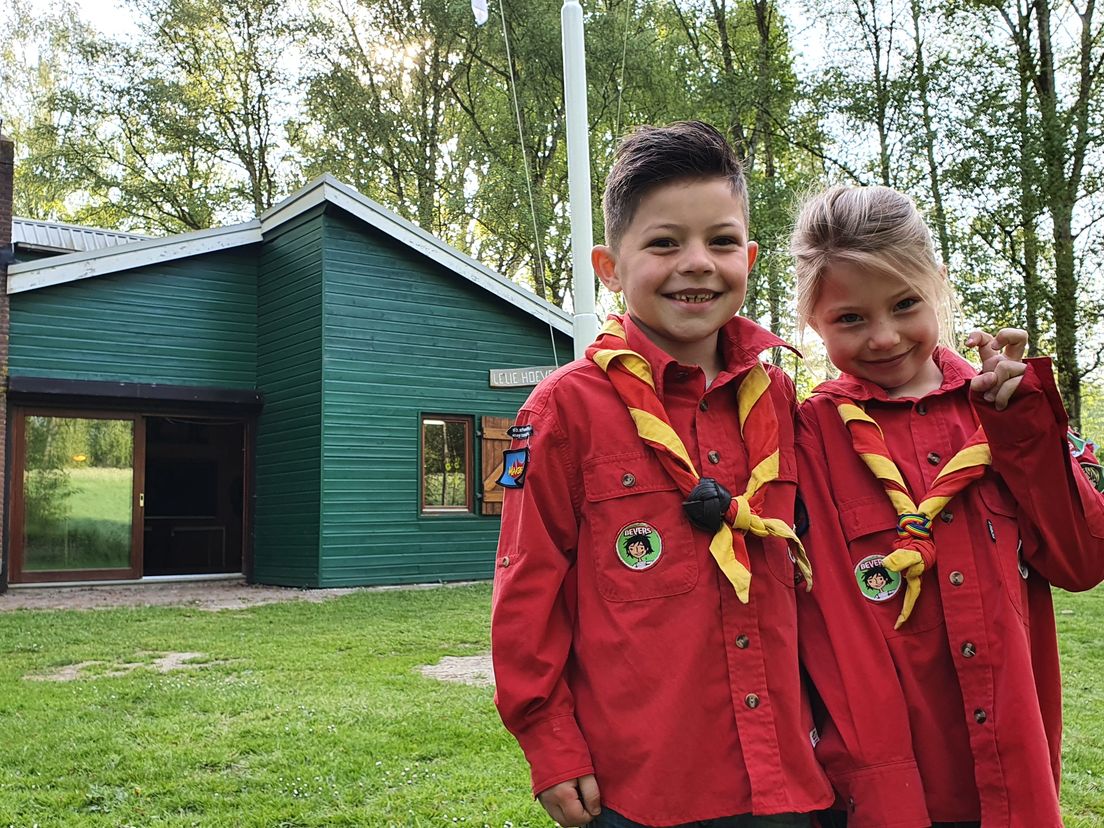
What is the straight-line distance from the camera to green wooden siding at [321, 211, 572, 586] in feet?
39.3

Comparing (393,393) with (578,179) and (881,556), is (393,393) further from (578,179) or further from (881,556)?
(881,556)

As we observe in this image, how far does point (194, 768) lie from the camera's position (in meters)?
4.34

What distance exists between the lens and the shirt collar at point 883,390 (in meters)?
1.79

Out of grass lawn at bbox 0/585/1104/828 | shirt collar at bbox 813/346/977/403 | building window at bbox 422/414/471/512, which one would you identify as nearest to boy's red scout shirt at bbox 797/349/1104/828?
shirt collar at bbox 813/346/977/403

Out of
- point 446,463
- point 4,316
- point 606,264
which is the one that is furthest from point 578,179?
point 4,316

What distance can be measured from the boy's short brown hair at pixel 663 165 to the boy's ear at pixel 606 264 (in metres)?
Result: 0.02

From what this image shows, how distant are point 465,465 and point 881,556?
38.1 ft

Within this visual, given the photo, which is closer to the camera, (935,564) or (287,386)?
(935,564)

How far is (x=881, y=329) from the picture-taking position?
1807 mm

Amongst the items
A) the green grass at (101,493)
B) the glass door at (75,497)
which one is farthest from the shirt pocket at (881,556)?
the green grass at (101,493)

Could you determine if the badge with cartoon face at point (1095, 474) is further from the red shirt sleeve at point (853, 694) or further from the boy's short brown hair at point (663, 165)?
the boy's short brown hair at point (663, 165)

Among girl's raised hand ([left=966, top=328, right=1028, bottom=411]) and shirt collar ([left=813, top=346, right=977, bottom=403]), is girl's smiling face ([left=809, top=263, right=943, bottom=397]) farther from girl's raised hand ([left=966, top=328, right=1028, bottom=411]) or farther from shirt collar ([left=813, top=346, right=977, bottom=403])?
girl's raised hand ([left=966, top=328, right=1028, bottom=411])

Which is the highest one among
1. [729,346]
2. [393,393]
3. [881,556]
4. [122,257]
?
[122,257]

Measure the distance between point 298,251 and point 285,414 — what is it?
6.84 ft
